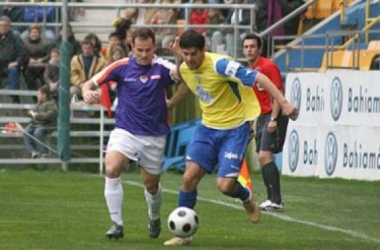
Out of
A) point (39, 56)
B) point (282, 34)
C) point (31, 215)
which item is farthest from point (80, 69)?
point (31, 215)

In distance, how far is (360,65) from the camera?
24672 mm

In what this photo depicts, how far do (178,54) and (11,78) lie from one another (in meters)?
14.3

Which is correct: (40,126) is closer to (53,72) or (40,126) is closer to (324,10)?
(53,72)

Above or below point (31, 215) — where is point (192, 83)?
above

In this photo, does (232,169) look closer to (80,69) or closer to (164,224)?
(164,224)

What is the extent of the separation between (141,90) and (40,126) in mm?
13085

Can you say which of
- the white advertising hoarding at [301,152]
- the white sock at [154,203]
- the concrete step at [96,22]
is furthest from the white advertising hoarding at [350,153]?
the white sock at [154,203]

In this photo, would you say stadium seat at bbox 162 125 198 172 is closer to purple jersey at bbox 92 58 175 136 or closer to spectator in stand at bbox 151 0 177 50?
spectator in stand at bbox 151 0 177 50

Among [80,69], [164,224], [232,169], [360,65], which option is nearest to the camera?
[232,169]

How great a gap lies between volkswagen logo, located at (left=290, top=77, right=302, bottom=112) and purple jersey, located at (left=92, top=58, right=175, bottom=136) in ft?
37.8

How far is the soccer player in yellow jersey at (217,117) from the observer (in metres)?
13.4

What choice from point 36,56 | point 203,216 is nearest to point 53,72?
point 36,56

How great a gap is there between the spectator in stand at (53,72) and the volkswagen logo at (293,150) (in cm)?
464

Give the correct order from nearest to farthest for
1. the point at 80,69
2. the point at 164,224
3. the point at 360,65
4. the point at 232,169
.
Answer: the point at 232,169
the point at 164,224
the point at 360,65
the point at 80,69
